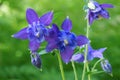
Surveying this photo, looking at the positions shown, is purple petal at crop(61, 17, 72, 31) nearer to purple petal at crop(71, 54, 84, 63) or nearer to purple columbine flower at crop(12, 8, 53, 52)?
purple columbine flower at crop(12, 8, 53, 52)

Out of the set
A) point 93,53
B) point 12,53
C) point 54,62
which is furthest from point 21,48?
point 93,53

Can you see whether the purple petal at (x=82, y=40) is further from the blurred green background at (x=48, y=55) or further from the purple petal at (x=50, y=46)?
the blurred green background at (x=48, y=55)

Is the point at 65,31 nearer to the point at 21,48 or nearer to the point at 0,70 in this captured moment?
the point at 0,70

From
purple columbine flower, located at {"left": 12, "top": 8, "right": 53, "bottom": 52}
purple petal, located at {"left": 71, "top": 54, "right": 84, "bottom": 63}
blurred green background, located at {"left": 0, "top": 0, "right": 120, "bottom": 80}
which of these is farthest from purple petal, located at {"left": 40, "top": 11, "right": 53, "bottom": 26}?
blurred green background, located at {"left": 0, "top": 0, "right": 120, "bottom": 80}

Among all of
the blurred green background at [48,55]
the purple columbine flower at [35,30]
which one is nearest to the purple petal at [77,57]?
the purple columbine flower at [35,30]

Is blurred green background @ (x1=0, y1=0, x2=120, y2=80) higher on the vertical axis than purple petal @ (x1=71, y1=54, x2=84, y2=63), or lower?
lower

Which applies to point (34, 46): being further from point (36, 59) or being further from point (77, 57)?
point (77, 57)
